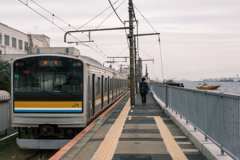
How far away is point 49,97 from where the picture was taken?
8.78 m

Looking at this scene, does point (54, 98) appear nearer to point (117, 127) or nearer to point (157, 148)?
point (117, 127)

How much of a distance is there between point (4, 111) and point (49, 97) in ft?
13.5

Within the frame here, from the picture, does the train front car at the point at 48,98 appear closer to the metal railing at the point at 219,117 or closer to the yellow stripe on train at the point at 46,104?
the yellow stripe on train at the point at 46,104

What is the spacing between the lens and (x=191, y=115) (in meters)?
8.16

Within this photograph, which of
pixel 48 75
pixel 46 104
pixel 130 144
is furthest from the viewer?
pixel 48 75

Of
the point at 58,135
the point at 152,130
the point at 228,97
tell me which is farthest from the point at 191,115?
the point at 58,135

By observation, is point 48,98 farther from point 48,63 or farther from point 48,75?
point 48,63

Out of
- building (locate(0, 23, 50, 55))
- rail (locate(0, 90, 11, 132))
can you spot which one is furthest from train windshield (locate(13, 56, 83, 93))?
building (locate(0, 23, 50, 55))

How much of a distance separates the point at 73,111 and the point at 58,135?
3.03ft

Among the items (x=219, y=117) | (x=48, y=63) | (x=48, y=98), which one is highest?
(x=48, y=63)

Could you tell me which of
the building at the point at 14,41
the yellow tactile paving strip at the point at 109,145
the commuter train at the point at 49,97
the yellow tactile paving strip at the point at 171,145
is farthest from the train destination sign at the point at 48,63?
the building at the point at 14,41


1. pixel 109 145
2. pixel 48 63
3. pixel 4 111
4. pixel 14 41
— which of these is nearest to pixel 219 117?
pixel 109 145

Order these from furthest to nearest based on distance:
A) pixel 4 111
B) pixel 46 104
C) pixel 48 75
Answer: pixel 4 111
pixel 48 75
pixel 46 104

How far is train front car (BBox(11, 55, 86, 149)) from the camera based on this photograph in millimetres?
8734
